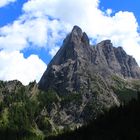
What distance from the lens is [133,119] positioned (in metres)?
160

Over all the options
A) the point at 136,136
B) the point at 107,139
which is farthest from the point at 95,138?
the point at 136,136

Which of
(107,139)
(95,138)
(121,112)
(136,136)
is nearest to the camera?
(136,136)

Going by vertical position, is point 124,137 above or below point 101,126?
below

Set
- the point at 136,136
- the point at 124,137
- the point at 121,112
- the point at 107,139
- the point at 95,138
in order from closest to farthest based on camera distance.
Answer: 1. the point at 136,136
2. the point at 124,137
3. the point at 107,139
4. the point at 95,138
5. the point at 121,112

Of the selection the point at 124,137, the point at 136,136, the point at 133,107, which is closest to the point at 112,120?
the point at 133,107

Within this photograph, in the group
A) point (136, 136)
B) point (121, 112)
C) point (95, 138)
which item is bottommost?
point (136, 136)

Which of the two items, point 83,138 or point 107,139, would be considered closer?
point 107,139

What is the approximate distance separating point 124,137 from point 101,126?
212ft

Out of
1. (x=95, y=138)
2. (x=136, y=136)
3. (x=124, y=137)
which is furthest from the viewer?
(x=95, y=138)

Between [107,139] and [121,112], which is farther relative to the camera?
[121,112]

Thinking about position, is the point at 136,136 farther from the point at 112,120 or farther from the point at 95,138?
the point at 112,120

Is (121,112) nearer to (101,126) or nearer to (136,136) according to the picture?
(101,126)

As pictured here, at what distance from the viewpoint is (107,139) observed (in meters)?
152

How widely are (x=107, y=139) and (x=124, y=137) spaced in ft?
60.8
